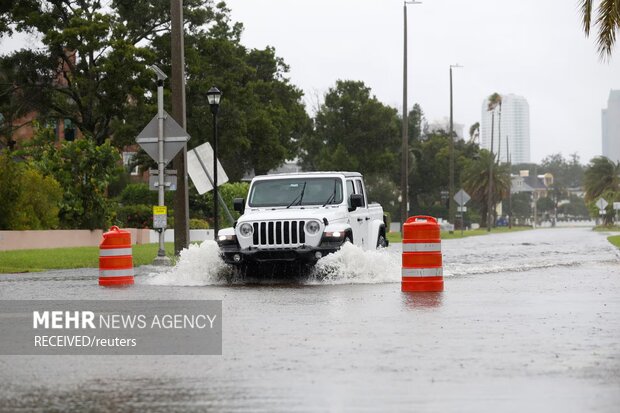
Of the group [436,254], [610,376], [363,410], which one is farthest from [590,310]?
[363,410]

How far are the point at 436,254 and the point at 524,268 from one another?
795cm

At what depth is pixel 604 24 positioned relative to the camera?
27.7m

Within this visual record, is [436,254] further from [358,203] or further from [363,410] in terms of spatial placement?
[363,410]

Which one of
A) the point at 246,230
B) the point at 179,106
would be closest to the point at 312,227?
the point at 246,230

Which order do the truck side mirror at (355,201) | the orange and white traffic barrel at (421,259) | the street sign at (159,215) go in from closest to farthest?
the orange and white traffic barrel at (421,259) → the truck side mirror at (355,201) → the street sign at (159,215)

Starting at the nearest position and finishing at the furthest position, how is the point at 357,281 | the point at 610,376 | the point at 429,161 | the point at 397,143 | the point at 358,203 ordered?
the point at 610,376, the point at 357,281, the point at 358,203, the point at 397,143, the point at 429,161

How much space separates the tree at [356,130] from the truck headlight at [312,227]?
249 feet

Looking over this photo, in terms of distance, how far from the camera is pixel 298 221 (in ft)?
67.3

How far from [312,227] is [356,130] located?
77742 mm

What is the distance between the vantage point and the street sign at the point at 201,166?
30.8 meters

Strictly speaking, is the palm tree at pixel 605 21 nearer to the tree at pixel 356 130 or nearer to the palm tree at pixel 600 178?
the tree at pixel 356 130

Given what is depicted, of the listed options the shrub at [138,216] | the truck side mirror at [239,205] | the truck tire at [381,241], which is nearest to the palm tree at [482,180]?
the shrub at [138,216]

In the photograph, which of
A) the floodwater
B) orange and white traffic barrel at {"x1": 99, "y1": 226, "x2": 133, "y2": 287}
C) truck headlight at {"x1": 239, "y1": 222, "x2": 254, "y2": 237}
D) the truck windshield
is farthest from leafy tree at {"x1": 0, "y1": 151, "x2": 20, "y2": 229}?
the floodwater

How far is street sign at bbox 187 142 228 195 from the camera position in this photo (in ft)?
101
